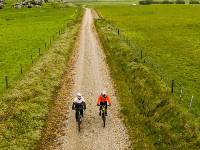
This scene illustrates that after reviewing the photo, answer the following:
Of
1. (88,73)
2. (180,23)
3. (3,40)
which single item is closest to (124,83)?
(88,73)

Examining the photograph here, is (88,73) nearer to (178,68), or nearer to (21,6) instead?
(178,68)

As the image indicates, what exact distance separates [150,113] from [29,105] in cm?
1150

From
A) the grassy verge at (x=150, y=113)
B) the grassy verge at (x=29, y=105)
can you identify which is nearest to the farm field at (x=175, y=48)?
the grassy verge at (x=150, y=113)

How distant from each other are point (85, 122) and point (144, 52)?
3265cm

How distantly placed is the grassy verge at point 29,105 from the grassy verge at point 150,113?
7511 mm

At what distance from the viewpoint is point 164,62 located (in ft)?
180

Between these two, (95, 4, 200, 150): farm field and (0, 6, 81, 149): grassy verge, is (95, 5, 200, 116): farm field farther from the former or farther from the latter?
(0, 6, 81, 149): grassy verge

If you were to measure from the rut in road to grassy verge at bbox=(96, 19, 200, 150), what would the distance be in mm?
908

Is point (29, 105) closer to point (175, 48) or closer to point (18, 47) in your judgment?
point (18, 47)

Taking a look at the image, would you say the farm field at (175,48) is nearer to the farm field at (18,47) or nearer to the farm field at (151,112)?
the farm field at (151,112)

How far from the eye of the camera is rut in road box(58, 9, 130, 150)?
28.4m

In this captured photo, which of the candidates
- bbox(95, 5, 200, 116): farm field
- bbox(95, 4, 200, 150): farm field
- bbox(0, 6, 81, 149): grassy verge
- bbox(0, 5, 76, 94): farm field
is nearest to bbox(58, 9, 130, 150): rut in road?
bbox(95, 4, 200, 150): farm field

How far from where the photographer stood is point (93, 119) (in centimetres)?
3297

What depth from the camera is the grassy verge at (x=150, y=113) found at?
27.9 meters
